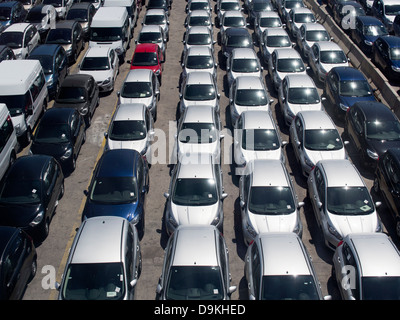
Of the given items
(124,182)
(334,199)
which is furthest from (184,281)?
(334,199)

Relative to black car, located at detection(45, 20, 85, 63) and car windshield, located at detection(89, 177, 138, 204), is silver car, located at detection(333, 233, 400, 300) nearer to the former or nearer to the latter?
car windshield, located at detection(89, 177, 138, 204)

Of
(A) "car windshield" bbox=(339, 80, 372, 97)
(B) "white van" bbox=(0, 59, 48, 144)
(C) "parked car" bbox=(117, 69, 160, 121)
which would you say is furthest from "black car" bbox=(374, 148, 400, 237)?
(B) "white van" bbox=(0, 59, 48, 144)

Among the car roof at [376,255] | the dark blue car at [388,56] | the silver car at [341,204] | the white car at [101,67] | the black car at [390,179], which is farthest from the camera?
the dark blue car at [388,56]

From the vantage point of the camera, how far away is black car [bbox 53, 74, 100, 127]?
1719 cm

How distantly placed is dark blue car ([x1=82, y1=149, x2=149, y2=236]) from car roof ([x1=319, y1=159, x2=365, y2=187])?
17.6ft

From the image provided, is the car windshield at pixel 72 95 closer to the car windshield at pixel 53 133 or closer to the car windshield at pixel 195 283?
the car windshield at pixel 53 133

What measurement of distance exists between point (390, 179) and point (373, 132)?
2440 mm

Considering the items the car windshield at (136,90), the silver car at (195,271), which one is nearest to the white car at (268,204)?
the silver car at (195,271)

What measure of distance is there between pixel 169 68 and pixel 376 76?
10131 millimetres

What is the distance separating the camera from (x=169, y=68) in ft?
74.4

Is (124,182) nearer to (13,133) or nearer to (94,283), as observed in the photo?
(94,283)

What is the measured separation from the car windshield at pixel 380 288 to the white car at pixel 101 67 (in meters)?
14.2

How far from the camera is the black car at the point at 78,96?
1719cm

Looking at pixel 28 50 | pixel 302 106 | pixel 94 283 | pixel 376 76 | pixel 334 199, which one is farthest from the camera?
pixel 28 50
